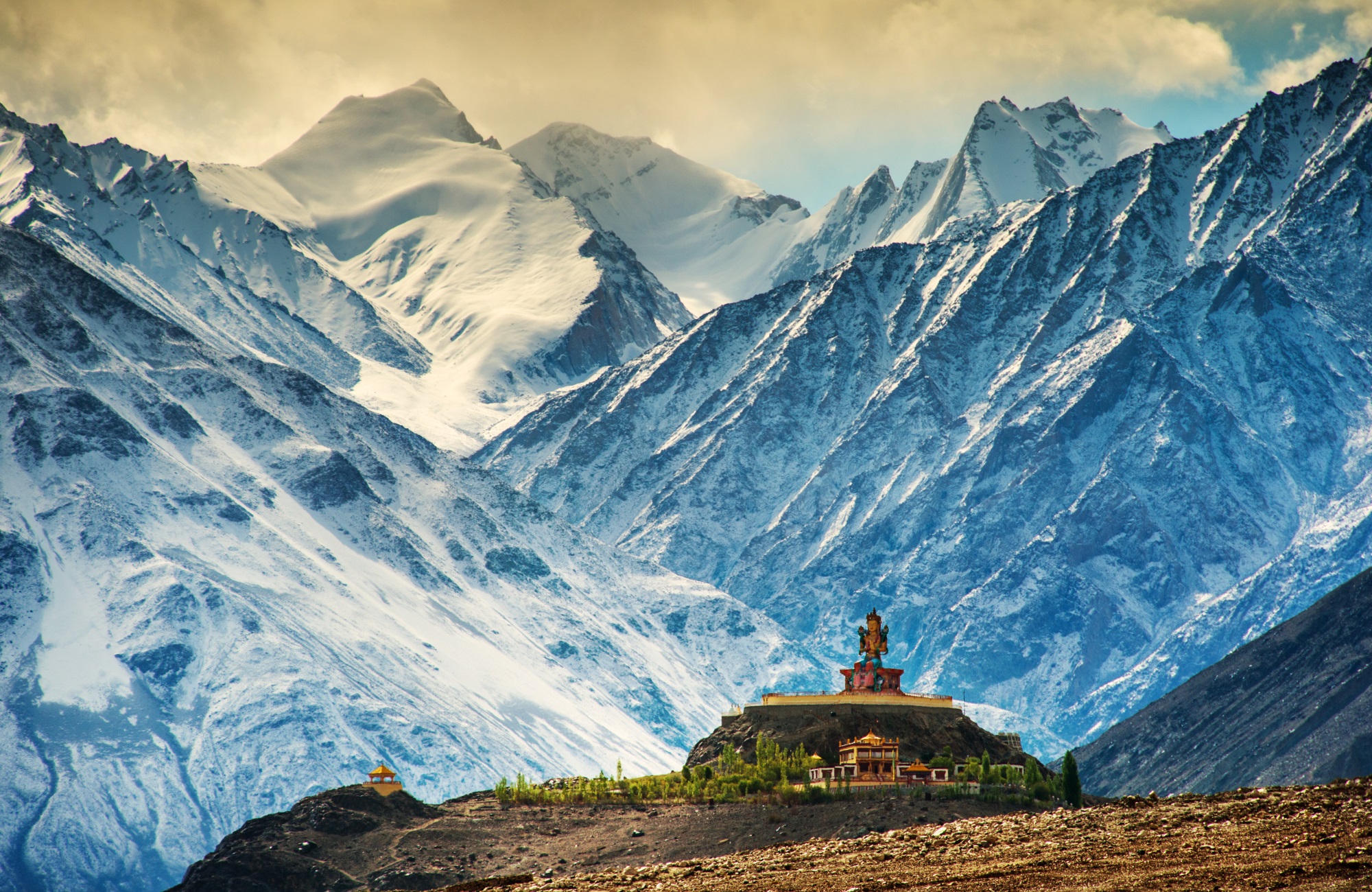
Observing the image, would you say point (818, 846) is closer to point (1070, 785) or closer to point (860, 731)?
point (1070, 785)

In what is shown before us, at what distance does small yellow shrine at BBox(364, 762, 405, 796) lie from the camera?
472ft

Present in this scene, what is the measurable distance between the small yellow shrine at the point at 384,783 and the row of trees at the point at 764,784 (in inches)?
371

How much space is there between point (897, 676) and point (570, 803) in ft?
117

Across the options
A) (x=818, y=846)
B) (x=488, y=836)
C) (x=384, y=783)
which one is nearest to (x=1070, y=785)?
(x=818, y=846)

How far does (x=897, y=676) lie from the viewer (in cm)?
15588

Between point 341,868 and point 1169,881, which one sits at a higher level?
point 341,868

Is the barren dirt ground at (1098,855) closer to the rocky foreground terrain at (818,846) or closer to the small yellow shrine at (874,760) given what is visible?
the rocky foreground terrain at (818,846)

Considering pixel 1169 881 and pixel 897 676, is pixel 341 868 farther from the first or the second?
pixel 1169 881

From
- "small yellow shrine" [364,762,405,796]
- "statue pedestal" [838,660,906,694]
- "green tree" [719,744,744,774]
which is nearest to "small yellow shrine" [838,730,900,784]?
"green tree" [719,744,744,774]

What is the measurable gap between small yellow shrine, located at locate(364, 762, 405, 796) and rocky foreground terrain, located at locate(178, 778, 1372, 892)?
236 cm

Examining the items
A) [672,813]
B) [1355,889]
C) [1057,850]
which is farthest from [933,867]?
[672,813]

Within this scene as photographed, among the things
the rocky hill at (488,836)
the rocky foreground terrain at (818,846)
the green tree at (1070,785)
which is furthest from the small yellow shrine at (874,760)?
the green tree at (1070,785)

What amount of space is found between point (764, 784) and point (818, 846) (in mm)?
35039

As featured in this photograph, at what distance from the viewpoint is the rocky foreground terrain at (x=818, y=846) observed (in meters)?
72.5
